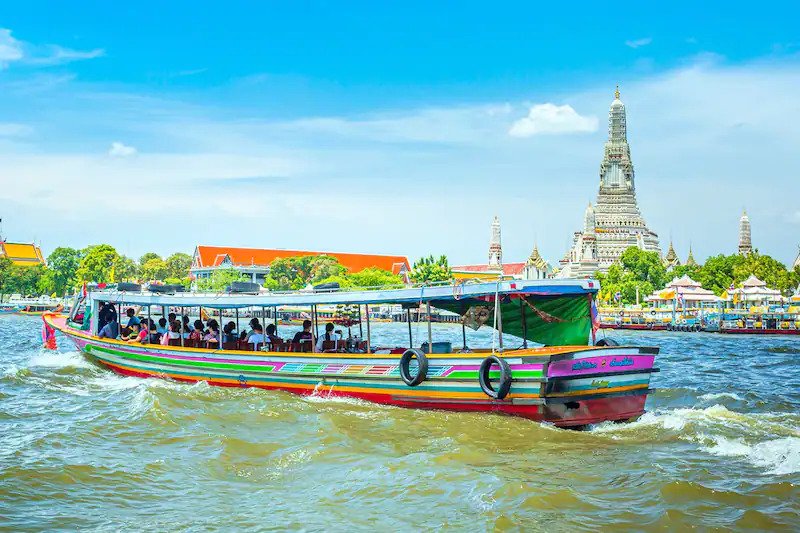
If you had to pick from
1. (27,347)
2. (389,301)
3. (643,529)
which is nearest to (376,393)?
(389,301)

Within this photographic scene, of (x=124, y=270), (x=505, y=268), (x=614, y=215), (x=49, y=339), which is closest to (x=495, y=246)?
(x=505, y=268)

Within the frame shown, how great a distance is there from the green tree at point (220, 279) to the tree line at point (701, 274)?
3852cm

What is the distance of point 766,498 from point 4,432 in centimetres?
1080

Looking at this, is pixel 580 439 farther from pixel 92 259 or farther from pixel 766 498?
pixel 92 259

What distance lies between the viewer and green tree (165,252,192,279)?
11112 centimetres

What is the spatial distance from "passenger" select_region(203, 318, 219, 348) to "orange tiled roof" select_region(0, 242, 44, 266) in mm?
107700

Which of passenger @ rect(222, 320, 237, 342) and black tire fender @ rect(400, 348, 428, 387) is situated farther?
passenger @ rect(222, 320, 237, 342)

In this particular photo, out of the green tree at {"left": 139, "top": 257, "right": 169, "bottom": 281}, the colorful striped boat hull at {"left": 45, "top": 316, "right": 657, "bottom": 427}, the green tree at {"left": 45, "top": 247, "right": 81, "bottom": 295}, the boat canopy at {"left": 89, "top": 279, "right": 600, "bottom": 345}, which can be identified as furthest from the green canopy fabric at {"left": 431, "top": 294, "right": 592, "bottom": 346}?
the green tree at {"left": 139, "top": 257, "right": 169, "bottom": 281}

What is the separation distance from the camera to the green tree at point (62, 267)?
314ft

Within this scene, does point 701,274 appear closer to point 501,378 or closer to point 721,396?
point 721,396

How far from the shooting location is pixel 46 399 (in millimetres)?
16453

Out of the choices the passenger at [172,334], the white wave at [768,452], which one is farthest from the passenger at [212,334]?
the white wave at [768,452]

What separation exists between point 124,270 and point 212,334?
85.6m

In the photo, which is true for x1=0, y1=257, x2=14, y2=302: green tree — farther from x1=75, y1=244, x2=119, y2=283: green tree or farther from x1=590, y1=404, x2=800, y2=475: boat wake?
x1=590, y1=404, x2=800, y2=475: boat wake
